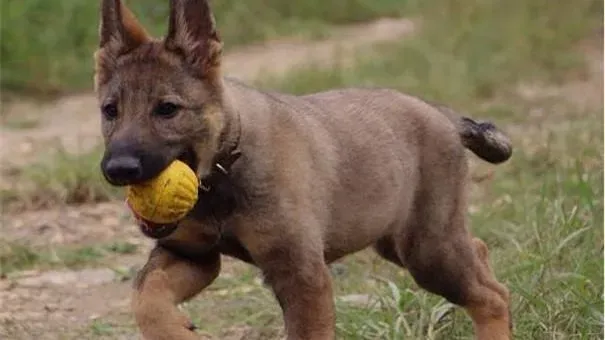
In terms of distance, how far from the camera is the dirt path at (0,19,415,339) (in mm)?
7570

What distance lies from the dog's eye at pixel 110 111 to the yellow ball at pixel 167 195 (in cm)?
24

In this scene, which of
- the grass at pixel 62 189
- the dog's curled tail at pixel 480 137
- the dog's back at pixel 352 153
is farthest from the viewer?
the grass at pixel 62 189

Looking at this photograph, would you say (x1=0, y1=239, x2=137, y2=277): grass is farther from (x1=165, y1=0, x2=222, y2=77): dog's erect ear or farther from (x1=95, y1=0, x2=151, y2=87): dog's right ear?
(x1=165, y1=0, x2=222, y2=77): dog's erect ear

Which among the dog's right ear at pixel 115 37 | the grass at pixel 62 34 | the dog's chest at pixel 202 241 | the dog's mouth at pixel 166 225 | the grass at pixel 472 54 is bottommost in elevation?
the grass at pixel 62 34

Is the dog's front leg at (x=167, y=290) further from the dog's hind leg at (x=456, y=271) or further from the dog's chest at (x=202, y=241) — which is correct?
the dog's hind leg at (x=456, y=271)

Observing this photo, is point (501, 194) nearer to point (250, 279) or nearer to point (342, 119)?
point (250, 279)

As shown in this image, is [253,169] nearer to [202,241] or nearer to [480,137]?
[202,241]

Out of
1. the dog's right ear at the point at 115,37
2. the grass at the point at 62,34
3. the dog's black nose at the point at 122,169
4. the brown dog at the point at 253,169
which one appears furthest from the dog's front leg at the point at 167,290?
the grass at the point at 62,34

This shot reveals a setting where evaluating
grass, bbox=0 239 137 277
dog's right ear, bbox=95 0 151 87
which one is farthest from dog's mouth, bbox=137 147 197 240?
grass, bbox=0 239 137 277

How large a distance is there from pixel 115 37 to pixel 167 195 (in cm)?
67

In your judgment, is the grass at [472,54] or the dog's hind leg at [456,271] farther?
the grass at [472,54]

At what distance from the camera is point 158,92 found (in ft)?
18.7

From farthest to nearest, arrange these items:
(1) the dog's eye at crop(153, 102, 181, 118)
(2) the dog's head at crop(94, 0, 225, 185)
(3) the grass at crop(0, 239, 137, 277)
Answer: (3) the grass at crop(0, 239, 137, 277) → (1) the dog's eye at crop(153, 102, 181, 118) → (2) the dog's head at crop(94, 0, 225, 185)

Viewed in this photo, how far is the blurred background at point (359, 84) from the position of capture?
7.22 meters
